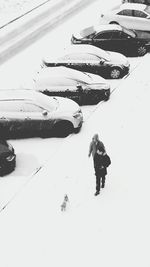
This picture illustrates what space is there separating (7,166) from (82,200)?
8.79 feet

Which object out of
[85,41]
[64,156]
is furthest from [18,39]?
[64,156]

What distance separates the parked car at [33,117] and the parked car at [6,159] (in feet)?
5.22

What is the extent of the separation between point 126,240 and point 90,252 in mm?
962

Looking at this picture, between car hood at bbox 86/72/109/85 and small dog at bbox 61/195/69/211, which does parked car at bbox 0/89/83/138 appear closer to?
car hood at bbox 86/72/109/85

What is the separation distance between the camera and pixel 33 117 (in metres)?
14.4

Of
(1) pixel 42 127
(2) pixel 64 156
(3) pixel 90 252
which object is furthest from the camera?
(1) pixel 42 127

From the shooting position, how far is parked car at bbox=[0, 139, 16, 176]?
1268 centimetres

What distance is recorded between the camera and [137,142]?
14273 millimetres

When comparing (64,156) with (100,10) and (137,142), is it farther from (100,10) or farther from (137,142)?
(100,10)

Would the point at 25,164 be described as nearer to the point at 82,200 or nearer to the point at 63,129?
the point at 63,129

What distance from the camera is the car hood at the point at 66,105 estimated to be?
1484 cm

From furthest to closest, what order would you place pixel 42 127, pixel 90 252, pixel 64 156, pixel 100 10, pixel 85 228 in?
1. pixel 100 10
2. pixel 42 127
3. pixel 64 156
4. pixel 85 228
5. pixel 90 252

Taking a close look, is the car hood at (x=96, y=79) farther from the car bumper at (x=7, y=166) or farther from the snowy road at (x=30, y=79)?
the car bumper at (x=7, y=166)

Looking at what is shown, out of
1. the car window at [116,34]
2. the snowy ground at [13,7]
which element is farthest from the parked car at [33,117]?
the snowy ground at [13,7]
